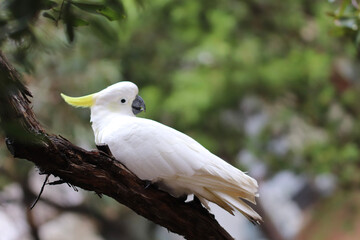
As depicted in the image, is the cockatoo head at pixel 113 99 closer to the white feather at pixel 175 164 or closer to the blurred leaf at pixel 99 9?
the white feather at pixel 175 164

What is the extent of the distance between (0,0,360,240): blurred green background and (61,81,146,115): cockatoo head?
1636mm

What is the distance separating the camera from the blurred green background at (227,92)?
3.06 m

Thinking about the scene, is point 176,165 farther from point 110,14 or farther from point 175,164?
point 110,14

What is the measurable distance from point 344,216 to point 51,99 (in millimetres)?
2329

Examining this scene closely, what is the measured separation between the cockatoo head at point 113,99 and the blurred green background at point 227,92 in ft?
5.37

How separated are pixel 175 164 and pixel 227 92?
2.23m

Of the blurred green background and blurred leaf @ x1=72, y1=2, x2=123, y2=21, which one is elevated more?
blurred leaf @ x1=72, y1=2, x2=123, y2=21

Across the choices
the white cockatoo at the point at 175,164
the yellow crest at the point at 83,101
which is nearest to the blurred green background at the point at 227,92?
the yellow crest at the point at 83,101

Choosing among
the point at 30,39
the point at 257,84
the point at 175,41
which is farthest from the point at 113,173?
the point at 175,41

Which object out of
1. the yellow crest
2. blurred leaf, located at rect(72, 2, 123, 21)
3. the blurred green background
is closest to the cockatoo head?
the yellow crest

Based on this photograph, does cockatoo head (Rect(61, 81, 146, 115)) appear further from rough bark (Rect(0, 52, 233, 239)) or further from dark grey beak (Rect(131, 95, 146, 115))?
rough bark (Rect(0, 52, 233, 239))

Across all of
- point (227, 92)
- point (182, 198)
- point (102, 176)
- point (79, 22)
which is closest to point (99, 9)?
point (79, 22)

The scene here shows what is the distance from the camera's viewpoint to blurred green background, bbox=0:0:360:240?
3064mm

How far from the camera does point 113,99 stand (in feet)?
3.91
